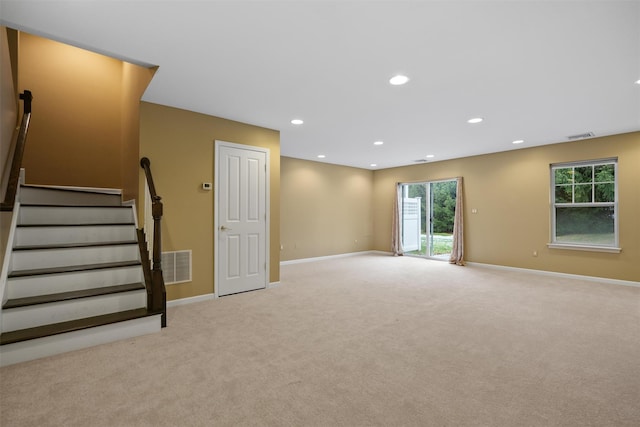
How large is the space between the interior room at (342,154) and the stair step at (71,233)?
0.15 meters

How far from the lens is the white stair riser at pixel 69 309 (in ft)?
8.46

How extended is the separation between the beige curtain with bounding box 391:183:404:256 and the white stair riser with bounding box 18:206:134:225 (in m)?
6.46

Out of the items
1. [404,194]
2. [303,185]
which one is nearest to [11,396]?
[303,185]

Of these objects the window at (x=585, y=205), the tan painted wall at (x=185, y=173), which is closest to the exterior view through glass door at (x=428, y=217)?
the window at (x=585, y=205)

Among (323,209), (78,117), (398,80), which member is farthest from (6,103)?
(323,209)

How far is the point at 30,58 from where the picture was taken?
13.8ft

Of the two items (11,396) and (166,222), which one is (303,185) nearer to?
(166,222)

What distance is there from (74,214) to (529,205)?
7496mm

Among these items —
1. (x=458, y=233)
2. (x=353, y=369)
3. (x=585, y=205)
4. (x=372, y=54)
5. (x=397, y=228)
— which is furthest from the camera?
(x=397, y=228)

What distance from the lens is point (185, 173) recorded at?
405 cm

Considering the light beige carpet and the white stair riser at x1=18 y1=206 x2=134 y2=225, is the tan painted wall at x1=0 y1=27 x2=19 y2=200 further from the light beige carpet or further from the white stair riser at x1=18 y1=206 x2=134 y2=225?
the light beige carpet

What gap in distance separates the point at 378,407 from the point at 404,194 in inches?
293

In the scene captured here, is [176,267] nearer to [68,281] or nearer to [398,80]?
[68,281]

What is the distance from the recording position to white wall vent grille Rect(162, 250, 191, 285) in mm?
3869
